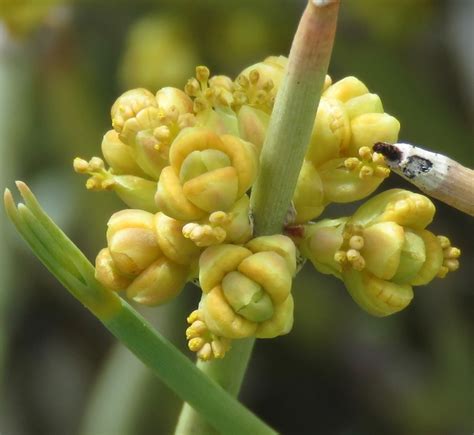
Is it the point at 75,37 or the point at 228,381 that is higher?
the point at 228,381

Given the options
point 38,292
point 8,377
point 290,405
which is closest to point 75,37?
point 38,292

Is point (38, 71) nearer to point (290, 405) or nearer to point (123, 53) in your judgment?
point (123, 53)

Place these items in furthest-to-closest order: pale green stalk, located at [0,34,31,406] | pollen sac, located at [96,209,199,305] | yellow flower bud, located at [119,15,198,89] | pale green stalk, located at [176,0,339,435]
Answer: yellow flower bud, located at [119,15,198,89] → pale green stalk, located at [0,34,31,406] → pollen sac, located at [96,209,199,305] → pale green stalk, located at [176,0,339,435]

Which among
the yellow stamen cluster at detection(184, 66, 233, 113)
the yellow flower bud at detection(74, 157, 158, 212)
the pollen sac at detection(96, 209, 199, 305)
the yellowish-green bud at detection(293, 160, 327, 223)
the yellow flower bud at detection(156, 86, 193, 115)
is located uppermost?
the yellow stamen cluster at detection(184, 66, 233, 113)

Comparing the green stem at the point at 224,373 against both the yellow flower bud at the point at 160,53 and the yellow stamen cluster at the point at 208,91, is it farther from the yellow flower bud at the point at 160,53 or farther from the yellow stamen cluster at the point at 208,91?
the yellow flower bud at the point at 160,53

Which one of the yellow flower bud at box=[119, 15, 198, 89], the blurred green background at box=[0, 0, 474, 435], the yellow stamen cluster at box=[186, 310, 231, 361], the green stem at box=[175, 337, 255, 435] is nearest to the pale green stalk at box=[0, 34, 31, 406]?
the blurred green background at box=[0, 0, 474, 435]

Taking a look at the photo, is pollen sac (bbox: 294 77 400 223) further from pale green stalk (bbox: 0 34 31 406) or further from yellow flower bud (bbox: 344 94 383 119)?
pale green stalk (bbox: 0 34 31 406)
